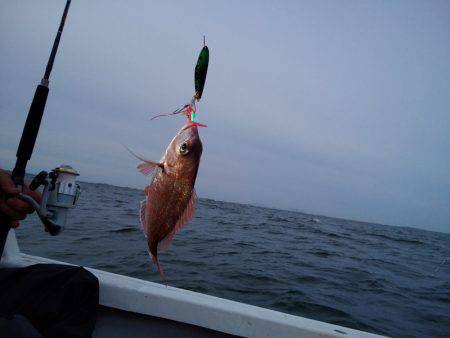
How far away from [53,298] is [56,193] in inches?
39.9

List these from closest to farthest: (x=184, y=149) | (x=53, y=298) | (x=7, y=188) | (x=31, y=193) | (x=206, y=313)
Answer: (x=184, y=149) → (x=7, y=188) → (x=31, y=193) → (x=53, y=298) → (x=206, y=313)

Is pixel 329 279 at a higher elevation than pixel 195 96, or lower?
lower

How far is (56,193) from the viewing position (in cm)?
222

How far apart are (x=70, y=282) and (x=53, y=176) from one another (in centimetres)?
104

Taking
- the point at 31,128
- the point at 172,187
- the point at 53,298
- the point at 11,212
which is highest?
the point at 31,128

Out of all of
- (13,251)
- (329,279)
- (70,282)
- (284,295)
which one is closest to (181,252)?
(284,295)

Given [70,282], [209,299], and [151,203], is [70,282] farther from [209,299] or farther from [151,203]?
[151,203]

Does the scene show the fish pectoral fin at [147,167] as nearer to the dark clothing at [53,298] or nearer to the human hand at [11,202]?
the human hand at [11,202]

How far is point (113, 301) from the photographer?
289cm

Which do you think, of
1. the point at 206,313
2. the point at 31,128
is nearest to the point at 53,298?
the point at 206,313

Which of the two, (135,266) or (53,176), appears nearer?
(53,176)

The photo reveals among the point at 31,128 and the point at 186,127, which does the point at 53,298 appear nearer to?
the point at 31,128

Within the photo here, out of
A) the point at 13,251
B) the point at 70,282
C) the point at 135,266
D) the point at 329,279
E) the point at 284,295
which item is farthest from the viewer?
the point at 329,279

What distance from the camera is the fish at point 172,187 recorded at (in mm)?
1661
